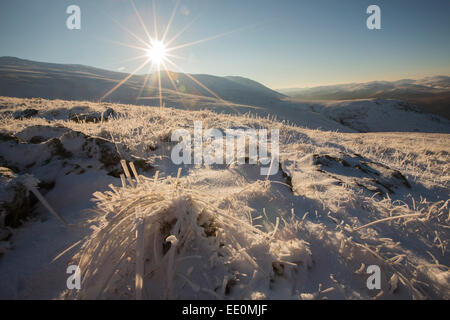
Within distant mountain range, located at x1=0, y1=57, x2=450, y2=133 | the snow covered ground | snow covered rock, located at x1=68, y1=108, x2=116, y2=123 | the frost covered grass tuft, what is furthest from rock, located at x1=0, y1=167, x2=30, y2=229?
distant mountain range, located at x1=0, y1=57, x2=450, y2=133

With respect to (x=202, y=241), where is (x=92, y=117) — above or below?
above

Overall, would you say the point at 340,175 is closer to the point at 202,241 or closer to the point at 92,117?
the point at 202,241

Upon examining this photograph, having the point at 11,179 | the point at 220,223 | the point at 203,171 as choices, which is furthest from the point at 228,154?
the point at 11,179

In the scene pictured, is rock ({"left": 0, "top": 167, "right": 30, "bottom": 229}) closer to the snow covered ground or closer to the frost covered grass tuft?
the snow covered ground

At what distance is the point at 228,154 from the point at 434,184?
7.41 feet

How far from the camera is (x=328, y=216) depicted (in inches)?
55.9

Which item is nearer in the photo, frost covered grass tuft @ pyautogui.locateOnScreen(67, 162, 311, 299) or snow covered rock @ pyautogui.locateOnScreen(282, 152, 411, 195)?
frost covered grass tuft @ pyautogui.locateOnScreen(67, 162, 311, 299)

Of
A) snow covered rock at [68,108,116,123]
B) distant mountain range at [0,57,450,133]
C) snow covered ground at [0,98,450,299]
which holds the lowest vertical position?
snow covered ground at [0,98,450,299]

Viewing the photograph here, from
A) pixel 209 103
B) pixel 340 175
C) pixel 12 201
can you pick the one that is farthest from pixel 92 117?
pixel 209 103

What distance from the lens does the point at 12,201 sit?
1.15m

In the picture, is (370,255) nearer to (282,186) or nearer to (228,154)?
(282,186)

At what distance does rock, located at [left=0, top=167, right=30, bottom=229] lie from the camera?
110cm

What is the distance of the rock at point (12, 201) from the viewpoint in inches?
43.4

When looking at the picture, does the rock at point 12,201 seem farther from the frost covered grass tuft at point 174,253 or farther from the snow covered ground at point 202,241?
the frost covered grass tuft at point 174,253
